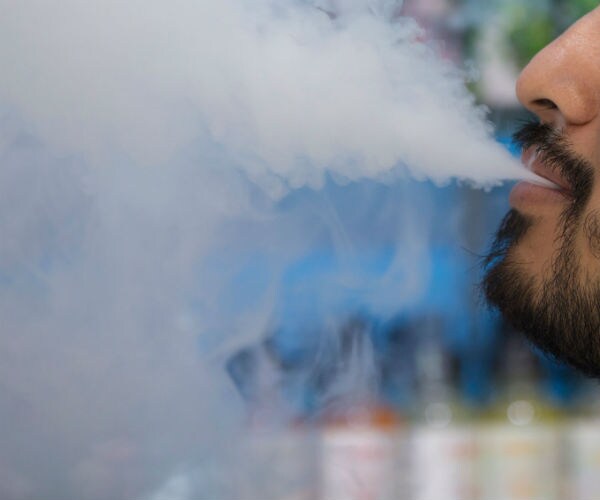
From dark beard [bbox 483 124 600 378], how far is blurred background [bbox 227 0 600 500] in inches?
14.3

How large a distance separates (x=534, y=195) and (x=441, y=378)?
0.83m

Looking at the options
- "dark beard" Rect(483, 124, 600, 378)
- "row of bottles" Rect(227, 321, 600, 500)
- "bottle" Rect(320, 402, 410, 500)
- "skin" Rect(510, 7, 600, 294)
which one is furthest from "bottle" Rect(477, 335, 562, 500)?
"skin" Rect(510, 7, 600, 294)

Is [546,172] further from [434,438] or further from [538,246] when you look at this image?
[434,438]

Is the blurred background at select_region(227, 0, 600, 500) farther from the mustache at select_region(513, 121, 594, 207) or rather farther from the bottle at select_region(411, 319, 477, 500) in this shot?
the mustache at select_region(513, 121, 594, 207)

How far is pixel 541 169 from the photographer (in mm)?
726

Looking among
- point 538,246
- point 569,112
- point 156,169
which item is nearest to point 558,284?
point 538,246

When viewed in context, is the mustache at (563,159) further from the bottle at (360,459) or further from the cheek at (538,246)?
the bottle at (360,459)

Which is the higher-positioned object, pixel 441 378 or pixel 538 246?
pixel 441 378

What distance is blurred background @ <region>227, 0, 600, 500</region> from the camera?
118 cm

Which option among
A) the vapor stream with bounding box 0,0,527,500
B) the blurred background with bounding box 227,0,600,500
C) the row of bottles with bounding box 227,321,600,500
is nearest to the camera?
the vapor stream with bounding box 0,0,527,500

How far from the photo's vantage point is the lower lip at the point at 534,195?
0.72 meters

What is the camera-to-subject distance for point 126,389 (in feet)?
2.53

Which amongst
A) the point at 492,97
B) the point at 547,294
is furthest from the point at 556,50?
the point at 492,97

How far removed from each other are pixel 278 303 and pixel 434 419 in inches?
20.9
